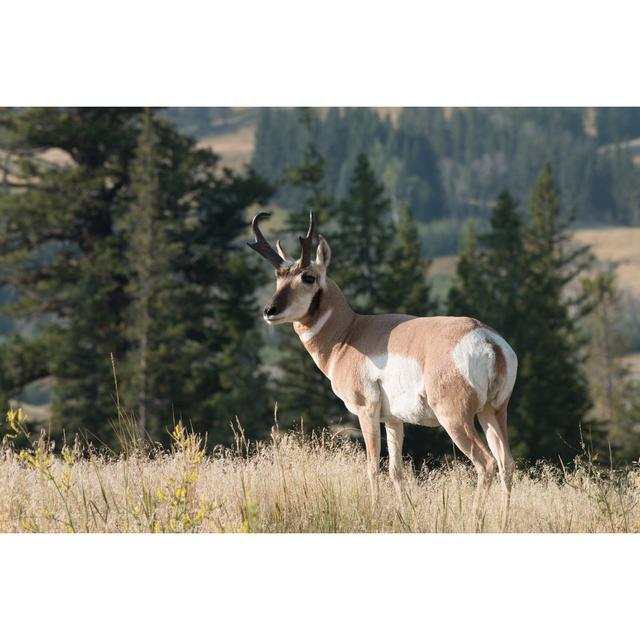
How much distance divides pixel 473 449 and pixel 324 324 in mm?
2330

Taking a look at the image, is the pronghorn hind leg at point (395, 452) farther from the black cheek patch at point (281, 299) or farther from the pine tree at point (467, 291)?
the pine tree at point (467, 291)

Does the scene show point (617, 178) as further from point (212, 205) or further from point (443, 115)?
point (212, 205)

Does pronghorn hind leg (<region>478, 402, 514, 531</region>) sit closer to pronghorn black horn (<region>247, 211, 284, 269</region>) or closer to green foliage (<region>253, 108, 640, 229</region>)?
pronghorn black horn (<region>247, 211, 284, 269</region>)

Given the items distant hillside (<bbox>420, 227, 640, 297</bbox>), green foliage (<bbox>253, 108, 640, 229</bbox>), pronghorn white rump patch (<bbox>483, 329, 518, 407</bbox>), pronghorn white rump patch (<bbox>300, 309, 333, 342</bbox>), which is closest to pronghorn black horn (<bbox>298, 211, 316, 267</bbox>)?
pronghorn white rump patch (<bbox>300, 309, 333, 342</bbox>)

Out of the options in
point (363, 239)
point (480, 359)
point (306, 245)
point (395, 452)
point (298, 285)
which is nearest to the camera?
point (480, 359)

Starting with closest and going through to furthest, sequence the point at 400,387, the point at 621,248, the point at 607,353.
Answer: the point at 400,387 < the point at 607,353 < the point at 621,248

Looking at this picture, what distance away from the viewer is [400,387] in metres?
11.0

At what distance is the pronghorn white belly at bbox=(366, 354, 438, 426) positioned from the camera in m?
10.8

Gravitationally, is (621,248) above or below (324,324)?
below

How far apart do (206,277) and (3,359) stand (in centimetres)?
1094

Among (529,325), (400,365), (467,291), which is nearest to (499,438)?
(400,365)

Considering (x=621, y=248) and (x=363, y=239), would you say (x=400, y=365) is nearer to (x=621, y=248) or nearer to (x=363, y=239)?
(x=363, y=239)

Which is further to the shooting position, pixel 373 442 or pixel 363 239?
pixel 363 239

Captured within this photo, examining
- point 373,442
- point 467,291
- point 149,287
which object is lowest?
point 467,291
